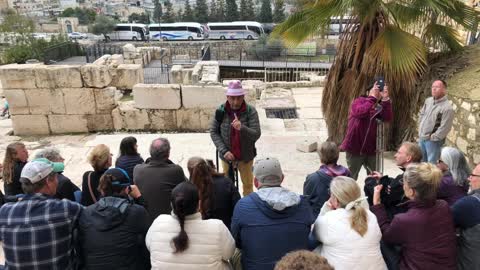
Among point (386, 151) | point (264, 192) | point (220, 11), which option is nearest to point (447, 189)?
point (264, 192)

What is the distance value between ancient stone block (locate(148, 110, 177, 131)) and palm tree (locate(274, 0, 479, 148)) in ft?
11.8

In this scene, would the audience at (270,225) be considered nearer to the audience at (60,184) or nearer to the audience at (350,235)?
the audience at (350,235)

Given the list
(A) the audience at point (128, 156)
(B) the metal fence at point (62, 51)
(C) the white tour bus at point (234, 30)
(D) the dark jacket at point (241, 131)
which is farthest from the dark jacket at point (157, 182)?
(C) the white tour bus at point (234, 30)

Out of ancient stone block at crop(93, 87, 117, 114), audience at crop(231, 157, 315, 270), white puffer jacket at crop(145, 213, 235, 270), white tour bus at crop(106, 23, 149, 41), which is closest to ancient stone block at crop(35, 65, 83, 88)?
ancient stone block at crop(93, 87, 117, 114)

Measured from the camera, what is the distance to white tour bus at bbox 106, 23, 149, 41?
5134 cm

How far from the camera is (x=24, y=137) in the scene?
971 centimetres

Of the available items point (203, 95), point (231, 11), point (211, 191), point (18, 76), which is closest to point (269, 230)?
point (211, 191)

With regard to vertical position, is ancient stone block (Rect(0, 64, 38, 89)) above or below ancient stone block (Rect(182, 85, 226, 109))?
above

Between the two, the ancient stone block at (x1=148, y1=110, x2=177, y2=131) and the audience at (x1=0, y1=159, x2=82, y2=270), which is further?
the ancient stone block at (x1=148, y1=110, x2=177, y2=131)

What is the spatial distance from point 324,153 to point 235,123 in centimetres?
134

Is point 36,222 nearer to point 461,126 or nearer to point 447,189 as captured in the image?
point 447,189

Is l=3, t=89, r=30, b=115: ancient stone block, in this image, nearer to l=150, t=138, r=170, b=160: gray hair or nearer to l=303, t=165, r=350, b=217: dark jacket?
l=150, t=138, r=170, b=160: gray hair

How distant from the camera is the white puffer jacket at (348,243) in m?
2.75

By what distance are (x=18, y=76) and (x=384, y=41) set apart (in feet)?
25.5
